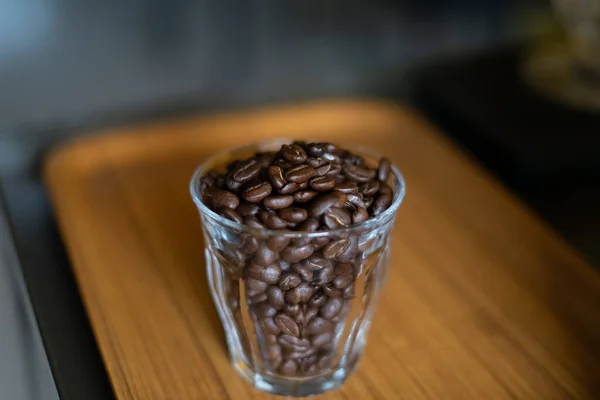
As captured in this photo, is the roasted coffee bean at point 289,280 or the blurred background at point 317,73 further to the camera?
the blurred background at point 317,73

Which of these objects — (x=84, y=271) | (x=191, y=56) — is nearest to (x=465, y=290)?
(x=84, y=271)

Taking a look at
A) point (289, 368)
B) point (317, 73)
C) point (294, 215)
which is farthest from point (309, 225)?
point (317, 73)

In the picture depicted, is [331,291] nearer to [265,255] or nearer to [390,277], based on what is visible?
[265,255]

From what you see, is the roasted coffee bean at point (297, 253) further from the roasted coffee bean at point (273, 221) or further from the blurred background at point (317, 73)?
the blurred background at point (317, 73)

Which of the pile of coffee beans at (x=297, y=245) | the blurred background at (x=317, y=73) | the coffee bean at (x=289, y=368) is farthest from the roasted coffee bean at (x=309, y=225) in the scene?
the blurred background at (x=317, y=73)

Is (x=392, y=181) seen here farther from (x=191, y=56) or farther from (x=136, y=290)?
(x=191, y=56)

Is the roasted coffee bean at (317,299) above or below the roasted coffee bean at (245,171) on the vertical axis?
below
